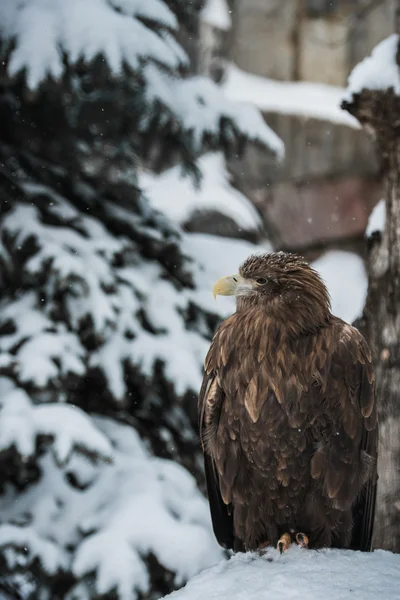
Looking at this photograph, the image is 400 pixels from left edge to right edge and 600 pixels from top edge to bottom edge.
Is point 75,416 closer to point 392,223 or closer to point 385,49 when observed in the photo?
point 392,223

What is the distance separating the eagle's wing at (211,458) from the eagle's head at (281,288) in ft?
1.01

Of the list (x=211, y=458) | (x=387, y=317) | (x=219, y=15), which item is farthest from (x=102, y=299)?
(x=219, y=15)

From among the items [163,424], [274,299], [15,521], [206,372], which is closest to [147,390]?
[163,424]

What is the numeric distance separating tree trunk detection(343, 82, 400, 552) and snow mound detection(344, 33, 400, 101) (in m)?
0.03

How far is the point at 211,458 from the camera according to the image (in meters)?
2.86

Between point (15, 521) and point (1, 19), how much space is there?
7.21 ft

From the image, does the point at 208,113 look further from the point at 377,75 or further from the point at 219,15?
the point at 219,15

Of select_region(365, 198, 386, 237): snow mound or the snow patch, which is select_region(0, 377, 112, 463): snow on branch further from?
the snow patch

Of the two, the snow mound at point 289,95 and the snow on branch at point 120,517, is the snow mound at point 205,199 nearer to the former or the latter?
the snow mound at point 289,95

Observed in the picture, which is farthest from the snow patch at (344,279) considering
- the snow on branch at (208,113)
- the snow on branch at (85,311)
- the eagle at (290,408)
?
the eagle at (290,408)

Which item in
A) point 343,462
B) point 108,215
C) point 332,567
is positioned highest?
point 108,215

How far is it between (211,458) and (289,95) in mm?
9340

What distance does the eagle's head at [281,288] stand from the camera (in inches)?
102

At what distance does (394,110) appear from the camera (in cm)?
341
